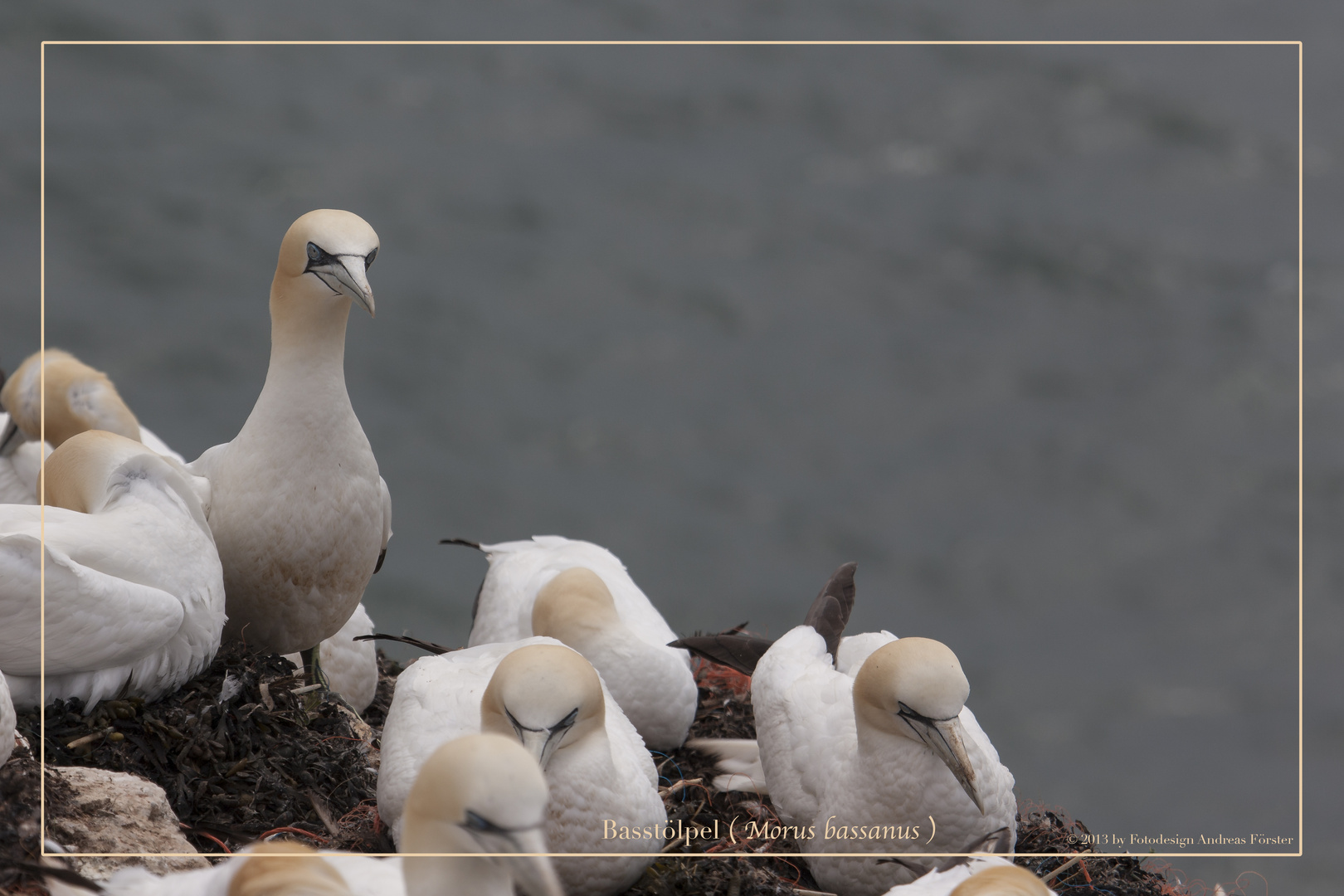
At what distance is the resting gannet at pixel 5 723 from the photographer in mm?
3053

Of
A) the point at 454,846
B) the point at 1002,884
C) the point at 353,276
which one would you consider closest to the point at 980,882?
the point at 1002,884

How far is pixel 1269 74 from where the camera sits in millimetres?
4066

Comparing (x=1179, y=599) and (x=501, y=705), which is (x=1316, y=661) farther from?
(x=501, y=705)

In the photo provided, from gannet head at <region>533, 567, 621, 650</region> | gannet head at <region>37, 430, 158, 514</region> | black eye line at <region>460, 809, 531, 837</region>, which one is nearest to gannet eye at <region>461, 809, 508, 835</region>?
black eye line at <region>460, 809, 531, 837</region>

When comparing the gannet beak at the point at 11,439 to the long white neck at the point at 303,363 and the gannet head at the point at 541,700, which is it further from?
the gannet head at the point at 541,700

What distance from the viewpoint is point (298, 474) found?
3.91 meters

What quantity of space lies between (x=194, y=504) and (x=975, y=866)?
2474 millimetres

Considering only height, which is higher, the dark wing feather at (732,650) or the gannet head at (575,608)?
the gannet head at (575,608)

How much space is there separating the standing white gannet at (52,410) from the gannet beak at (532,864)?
282 cm

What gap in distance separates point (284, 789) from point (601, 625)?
54.4 inches

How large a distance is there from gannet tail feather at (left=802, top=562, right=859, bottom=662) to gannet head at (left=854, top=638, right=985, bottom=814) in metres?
0.93

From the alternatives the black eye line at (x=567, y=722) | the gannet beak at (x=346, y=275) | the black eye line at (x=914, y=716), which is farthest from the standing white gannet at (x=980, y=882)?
the gannet beak at (x=346, y=275)

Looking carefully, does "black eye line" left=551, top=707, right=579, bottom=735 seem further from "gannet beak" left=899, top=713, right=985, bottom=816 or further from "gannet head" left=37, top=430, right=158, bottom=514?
"gannet head" left=37, top=430, right=158, bottom=514

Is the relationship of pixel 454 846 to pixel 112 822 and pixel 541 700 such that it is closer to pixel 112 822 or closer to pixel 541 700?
pixel 541 700
